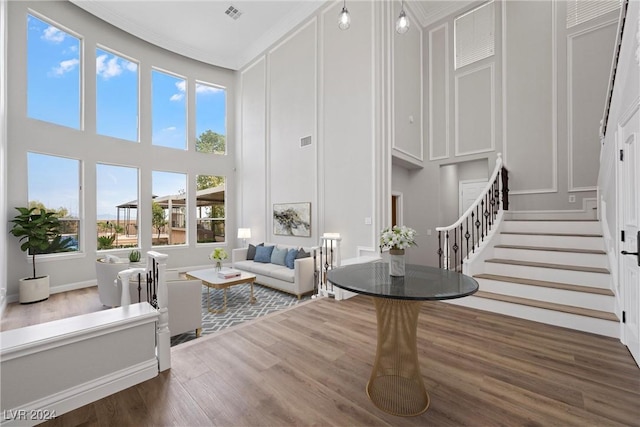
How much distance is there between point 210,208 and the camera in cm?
779

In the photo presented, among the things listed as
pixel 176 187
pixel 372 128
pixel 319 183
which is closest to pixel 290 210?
pixel 319 183

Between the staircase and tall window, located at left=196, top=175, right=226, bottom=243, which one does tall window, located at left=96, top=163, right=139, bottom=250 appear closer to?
tall window, located at left=196, top=175, right=226, bottom=243

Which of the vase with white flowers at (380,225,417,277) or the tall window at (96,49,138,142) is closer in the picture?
the vase with white flowers at (380,225,417,277)

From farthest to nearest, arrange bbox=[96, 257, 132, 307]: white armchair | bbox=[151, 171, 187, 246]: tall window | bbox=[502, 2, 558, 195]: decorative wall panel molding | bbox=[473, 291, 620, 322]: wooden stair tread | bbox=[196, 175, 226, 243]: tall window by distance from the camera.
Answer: bbox=[196, 175, 226, 243]: tall window < bbox=[151, 171, 187, 246]: tall window < bbox=[502, 2, 558, 195]: decorative wall panel molding < bbox=[96, 257, 132, 307]: white armchair < bbox=[473, 291, 620, 322]: wooden stair tread

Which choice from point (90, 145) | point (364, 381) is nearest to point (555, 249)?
point (364, 381)

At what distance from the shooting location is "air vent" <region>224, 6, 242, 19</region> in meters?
5.93

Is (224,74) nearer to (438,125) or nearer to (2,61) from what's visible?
(2,61)

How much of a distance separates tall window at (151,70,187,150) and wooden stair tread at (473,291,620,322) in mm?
7683

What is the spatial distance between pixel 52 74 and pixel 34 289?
418 cm

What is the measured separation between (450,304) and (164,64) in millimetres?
8479

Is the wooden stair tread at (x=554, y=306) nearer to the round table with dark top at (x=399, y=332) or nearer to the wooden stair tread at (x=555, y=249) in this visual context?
the wooden stair tread at (x=555, y=249)

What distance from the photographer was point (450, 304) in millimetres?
3639

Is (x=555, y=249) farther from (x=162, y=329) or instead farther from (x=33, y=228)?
(x=33, y=228)

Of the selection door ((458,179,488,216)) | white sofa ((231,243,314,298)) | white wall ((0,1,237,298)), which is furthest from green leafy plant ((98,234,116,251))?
door ((458,179,488,216))
